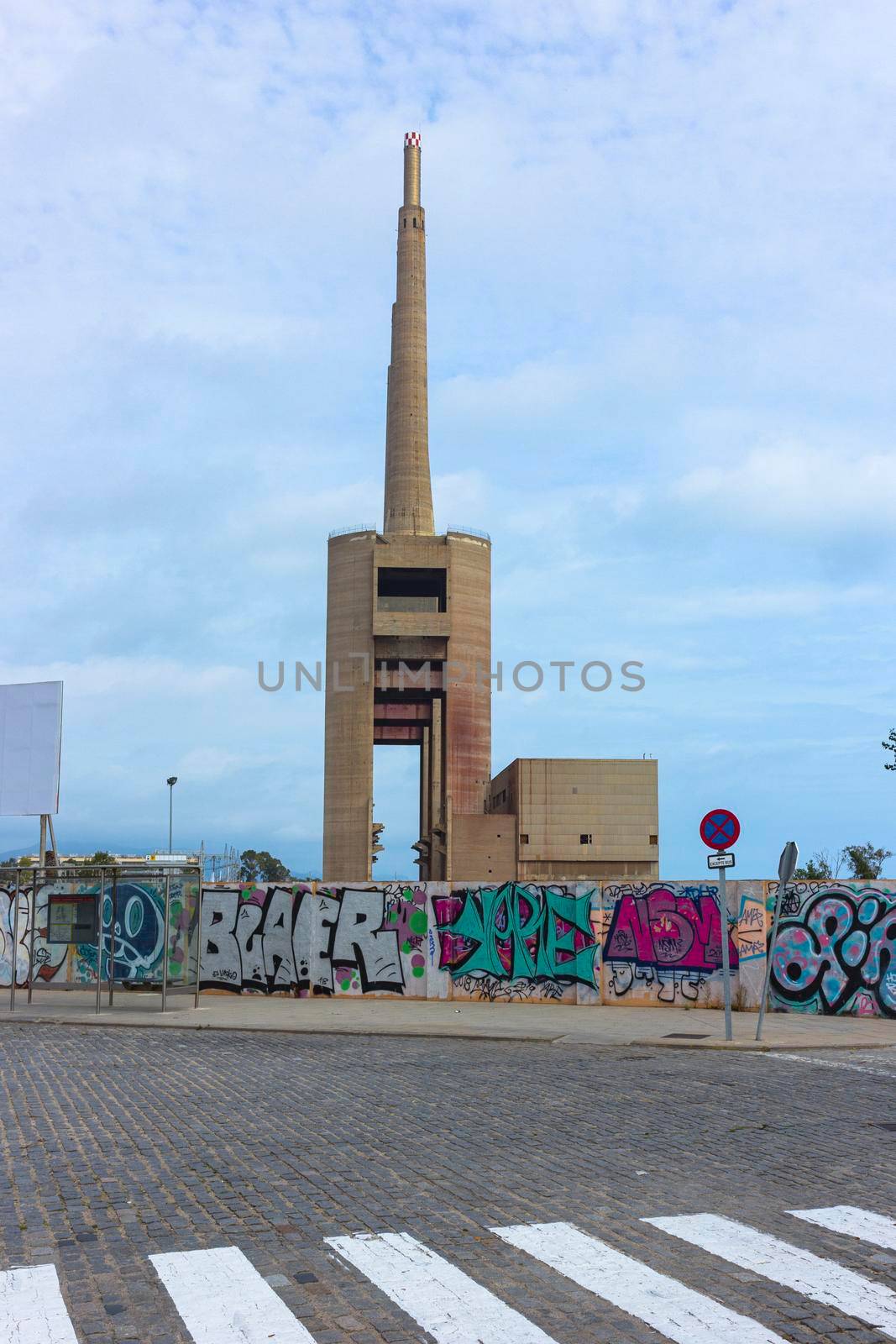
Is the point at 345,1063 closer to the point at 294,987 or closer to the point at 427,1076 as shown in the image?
the point at 427,1076

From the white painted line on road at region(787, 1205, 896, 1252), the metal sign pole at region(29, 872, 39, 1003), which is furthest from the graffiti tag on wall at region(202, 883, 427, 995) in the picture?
the white painted line on road at region(787, 1205, 896, 1252)

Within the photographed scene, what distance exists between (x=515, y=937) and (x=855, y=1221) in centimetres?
1412

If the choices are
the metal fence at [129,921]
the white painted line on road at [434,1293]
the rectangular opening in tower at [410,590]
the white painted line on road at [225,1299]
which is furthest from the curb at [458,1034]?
the rectangular opening in tower at [410,590]

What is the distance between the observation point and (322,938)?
70.3ft

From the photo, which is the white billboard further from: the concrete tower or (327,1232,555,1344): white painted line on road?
the concrete tower

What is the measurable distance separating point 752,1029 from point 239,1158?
34.7ft

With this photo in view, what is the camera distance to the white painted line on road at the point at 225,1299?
493 centimetres

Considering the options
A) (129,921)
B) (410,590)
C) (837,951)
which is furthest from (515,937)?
(410,590)

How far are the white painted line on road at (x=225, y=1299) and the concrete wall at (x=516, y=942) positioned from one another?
14194 millimetres

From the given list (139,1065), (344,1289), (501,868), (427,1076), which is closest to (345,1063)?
(427,1076)

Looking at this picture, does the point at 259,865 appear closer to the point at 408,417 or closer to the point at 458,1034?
the point at 408,417

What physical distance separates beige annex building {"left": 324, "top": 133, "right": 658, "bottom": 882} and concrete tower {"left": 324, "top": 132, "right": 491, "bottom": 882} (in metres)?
0.09

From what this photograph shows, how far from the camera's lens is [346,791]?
83938 mm

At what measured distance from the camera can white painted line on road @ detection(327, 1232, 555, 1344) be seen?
16.3 ft
